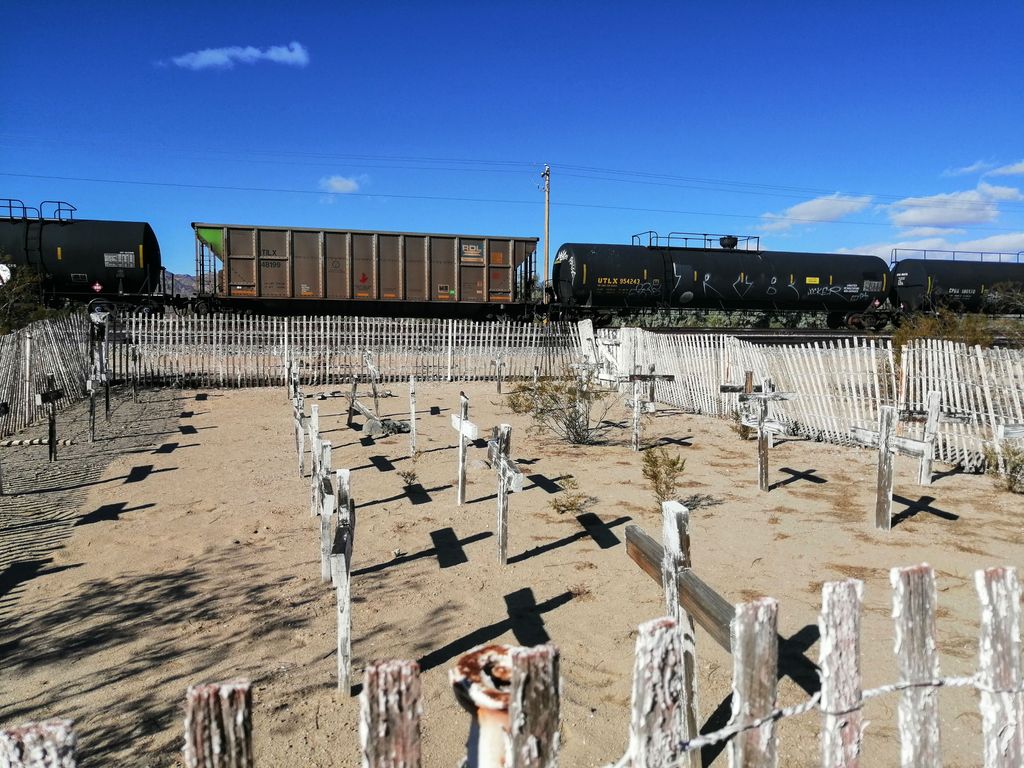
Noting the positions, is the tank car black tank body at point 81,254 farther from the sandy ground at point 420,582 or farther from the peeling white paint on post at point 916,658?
the peeling white paint on post at point 916,658

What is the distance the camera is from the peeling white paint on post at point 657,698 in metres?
1.57

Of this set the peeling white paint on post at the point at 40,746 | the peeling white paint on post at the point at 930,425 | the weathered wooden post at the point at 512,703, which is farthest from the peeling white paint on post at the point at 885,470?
the peeling white paint on post at the point at 40,746

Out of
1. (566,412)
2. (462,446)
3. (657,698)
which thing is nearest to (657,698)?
(657,698)

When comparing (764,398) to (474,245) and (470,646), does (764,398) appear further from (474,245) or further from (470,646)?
(474,245)

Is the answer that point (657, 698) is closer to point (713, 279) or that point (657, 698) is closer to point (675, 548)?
point (675, 548)

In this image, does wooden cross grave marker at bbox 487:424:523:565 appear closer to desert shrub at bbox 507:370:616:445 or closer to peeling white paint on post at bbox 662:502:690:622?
peeling white paint on post at bbox 662:502:690:622

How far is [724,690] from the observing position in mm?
3689

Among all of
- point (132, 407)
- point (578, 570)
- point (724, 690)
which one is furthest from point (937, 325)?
point (132, 407)

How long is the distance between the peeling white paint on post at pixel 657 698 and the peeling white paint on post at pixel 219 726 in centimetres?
82

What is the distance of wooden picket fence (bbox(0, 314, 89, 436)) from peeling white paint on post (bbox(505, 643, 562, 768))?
11.6 meters

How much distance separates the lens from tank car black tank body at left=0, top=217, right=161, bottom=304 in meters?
20.5

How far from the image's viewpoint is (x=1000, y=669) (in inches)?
77.1

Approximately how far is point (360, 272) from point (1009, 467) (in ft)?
62.6

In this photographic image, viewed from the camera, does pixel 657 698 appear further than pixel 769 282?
No
